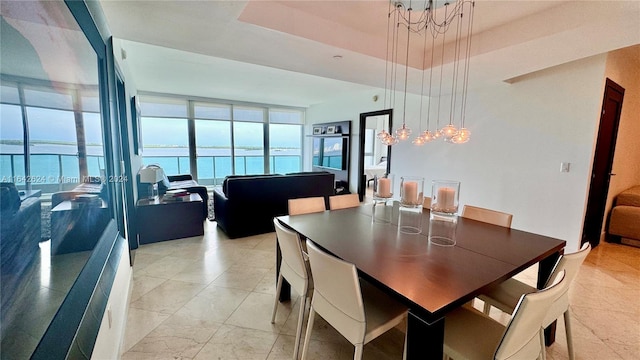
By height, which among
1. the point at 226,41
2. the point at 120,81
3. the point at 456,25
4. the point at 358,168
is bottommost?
the point at 358,168

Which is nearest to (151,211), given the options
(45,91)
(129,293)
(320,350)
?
(129,293)

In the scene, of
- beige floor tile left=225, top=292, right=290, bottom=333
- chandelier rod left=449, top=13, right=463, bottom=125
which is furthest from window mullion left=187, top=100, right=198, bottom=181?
chandelier rod left=449, top=13, right=463, bottom=125

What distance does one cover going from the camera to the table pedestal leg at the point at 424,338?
1.11m

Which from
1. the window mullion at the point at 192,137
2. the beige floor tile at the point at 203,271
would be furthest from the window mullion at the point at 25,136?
the window mullion at the point at 192,137

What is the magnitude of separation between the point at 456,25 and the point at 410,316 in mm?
2838

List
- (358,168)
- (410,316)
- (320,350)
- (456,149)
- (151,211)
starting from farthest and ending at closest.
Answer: (358,168), (456,149), (151,211), (320,350), (410,316)

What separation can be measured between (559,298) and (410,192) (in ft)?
3.42

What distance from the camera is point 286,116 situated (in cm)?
862

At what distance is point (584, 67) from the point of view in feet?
10.3

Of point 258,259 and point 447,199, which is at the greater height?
point 447,199

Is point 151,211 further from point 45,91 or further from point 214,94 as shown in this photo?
point 214,94

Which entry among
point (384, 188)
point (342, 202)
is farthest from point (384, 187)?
point (342, 202)

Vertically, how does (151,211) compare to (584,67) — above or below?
below

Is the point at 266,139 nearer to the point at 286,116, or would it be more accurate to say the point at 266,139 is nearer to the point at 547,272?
the point at 286,116
